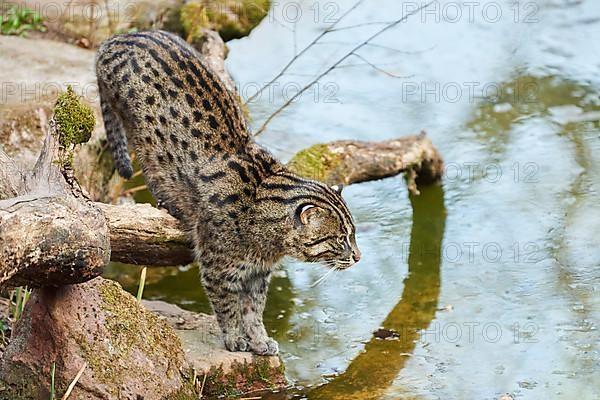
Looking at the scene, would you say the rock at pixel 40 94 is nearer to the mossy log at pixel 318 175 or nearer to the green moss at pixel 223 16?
the green moss at pixel 223 16

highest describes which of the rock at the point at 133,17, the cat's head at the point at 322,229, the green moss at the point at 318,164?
the rock at the point at 133,17

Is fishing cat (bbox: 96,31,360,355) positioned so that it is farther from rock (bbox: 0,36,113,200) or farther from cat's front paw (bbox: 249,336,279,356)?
rock (bbox: 0,36,113,200)

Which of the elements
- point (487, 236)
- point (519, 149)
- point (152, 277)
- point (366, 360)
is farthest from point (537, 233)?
point (152, 277)

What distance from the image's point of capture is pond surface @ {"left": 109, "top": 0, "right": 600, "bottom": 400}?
7.82 meters

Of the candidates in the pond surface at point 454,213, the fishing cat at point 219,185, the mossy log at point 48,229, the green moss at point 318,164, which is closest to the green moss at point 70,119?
the mossy log at point 48,229

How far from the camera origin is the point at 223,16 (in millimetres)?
11492

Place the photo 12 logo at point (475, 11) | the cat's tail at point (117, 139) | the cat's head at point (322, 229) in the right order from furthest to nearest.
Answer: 1. the photo 12 logo at point (475, 11)
2. the cat's tail at point (117, 139)
3. the cat's head at point (322, 229)

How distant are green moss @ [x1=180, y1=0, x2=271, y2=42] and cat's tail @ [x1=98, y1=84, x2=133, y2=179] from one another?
229cm

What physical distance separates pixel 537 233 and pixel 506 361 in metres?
2.05

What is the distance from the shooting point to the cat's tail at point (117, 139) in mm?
8492

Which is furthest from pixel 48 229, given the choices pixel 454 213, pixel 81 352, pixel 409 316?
pixel 454 213

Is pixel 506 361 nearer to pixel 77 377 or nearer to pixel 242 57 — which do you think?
pixel 77 377

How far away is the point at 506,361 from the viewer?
775 centimetres

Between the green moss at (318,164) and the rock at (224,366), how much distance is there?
169cm
